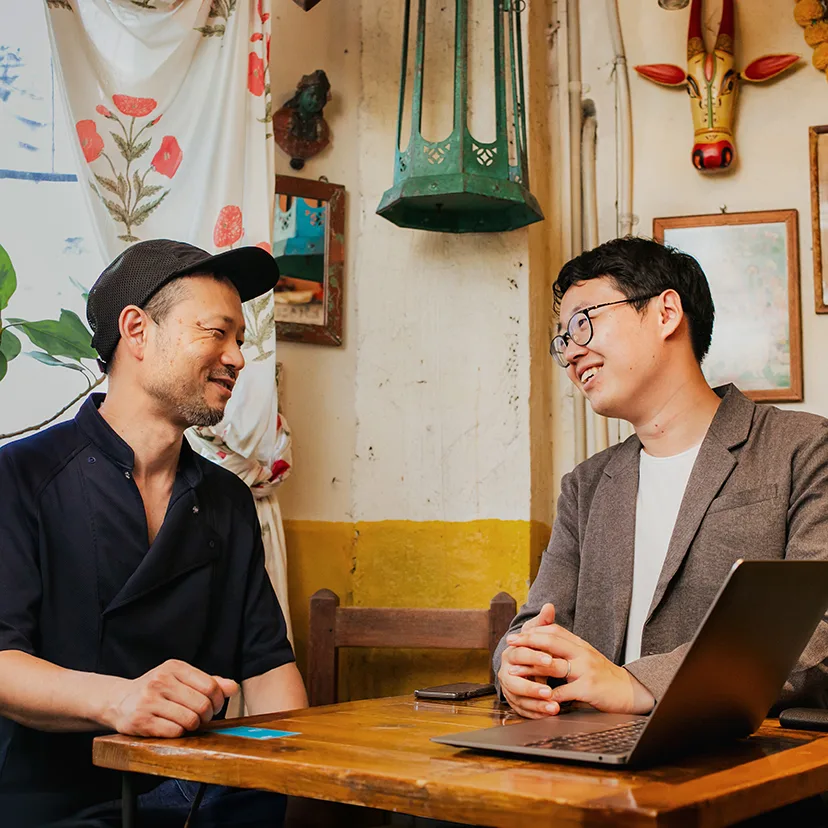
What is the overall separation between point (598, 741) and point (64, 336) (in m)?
1.75

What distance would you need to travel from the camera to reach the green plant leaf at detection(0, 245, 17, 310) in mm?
2484

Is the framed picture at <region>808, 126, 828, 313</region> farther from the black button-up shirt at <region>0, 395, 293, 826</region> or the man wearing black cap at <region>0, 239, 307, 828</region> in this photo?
the black button-up shirt at <region>0, 395, 293, 826</region>

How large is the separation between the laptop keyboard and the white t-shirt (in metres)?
0.65

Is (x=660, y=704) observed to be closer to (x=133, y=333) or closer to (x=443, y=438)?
(x=133, y=333)

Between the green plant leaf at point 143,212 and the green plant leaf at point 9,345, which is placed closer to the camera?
the green plant leaf at point 9,345

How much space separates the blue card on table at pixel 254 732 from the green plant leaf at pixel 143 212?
1.54 meters

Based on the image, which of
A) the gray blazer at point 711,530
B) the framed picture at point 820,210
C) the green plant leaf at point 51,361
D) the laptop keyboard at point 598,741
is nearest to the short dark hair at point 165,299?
the green plant leaf at point 51,361

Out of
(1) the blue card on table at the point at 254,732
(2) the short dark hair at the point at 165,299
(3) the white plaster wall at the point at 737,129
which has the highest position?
(3) the white plaster wall at the point at 737,129

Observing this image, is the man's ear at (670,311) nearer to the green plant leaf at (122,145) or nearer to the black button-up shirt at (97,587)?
the black button-up shirt at (97,587)

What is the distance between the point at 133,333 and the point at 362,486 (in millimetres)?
1331

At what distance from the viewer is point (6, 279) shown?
8.20 ft

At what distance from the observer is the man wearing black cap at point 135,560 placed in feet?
5.54

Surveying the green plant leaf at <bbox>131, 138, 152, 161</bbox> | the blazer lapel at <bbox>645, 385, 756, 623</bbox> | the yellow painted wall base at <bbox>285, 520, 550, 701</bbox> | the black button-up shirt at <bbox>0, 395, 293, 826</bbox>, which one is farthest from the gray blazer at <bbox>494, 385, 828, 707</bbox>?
the green plant leaf at <bbox>131, 138, 152, 161</bbox>

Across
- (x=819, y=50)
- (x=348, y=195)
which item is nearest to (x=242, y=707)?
(x=348, y=195)
